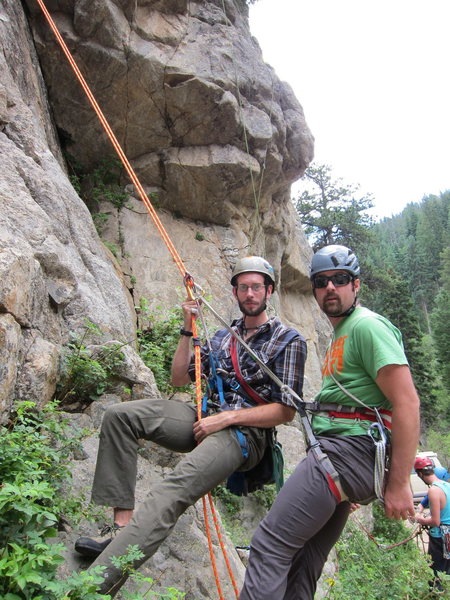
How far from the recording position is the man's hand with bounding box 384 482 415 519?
259 cm

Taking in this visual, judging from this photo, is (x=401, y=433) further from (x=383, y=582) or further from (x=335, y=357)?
(x=383, y=582)

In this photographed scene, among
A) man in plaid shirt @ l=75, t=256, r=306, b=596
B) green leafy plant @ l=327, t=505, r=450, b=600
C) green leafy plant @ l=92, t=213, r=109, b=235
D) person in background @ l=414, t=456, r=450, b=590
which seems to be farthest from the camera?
green leafy plant @ l=92, t=213, r=109, b=235

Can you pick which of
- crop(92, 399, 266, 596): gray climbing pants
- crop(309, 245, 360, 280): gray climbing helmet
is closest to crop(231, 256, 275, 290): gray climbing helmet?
crop(309, 245, 360, 280): gray climbing helmet

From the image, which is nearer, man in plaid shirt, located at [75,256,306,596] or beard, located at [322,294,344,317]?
man in plaid shirt, located at [75,256,306,596]

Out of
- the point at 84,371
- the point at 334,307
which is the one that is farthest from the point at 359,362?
the point at 84,371

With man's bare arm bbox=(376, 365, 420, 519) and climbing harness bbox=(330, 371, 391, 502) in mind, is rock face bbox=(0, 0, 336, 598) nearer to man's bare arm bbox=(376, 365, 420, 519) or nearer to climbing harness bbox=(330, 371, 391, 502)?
climbing harness bbox=(330, 371, 391, 502)

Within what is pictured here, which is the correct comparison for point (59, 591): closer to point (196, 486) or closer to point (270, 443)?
point (196, 486)

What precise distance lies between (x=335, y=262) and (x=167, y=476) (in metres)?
1.85

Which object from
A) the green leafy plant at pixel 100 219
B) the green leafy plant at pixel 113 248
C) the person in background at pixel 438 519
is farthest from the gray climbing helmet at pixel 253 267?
the green leafy plant at pixel 100 219

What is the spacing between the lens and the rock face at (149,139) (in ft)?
19.1

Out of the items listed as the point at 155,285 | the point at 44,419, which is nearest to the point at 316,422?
the point at 44,419

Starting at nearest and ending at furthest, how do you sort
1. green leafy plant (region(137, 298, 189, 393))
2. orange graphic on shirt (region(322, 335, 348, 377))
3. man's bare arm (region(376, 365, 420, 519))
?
man's bare arm (region(376, 365, 420, 519))
orange graphic on shirt (region(322, 335, 348, 377))
green leafy plant (region(137, 298, 189, 393))

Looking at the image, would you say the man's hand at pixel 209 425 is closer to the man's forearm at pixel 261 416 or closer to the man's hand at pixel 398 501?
the man's forearm at pixel 261 416

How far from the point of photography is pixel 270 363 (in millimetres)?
3566
